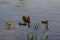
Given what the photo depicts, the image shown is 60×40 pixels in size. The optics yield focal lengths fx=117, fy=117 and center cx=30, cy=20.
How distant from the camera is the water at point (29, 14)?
142 cm

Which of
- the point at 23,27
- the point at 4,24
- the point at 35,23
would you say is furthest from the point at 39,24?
the point at 4,24

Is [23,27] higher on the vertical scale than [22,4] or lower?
lower

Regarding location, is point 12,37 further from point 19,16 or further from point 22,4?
point 22,4

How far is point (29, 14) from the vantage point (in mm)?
1427

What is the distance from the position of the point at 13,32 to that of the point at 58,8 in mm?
623

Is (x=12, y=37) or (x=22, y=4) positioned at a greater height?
(x=22, y=4)

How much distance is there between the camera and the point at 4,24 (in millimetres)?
1414

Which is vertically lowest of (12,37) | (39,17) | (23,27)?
(12,37)

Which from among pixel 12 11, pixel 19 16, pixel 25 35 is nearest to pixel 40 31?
pixel 25 35

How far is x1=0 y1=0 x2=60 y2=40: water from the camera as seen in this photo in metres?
1.42

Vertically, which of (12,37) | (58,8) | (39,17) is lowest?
(12,37)

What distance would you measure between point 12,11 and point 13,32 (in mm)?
259

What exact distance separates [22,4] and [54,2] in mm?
390

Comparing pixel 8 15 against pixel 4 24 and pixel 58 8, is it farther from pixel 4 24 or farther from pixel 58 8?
pixel 58 8
